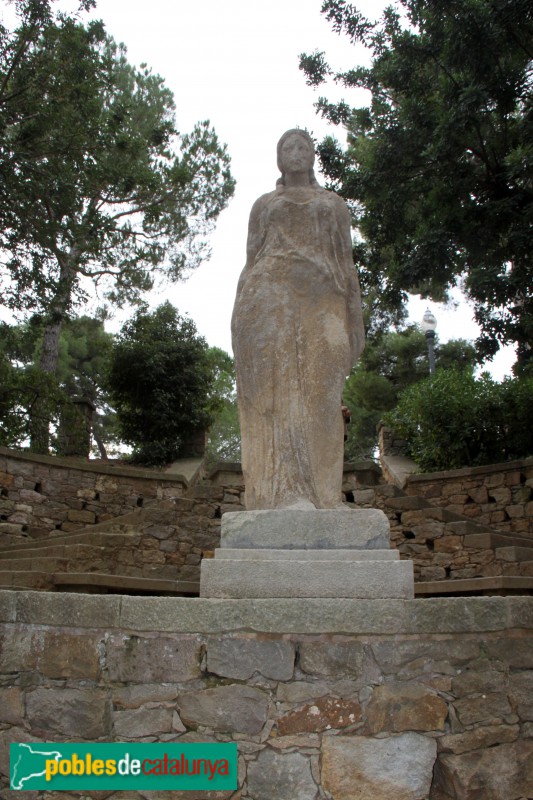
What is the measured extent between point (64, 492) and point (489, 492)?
6145 mm

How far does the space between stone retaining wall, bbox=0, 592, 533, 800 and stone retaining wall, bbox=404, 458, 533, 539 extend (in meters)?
7.28

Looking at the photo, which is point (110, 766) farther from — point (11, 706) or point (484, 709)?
point (484, 709)

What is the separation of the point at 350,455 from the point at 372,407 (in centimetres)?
150

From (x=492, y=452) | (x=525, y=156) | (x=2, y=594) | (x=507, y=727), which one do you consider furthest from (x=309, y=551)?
(x=492, y=452)

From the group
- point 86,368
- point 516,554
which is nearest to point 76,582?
point 516,554

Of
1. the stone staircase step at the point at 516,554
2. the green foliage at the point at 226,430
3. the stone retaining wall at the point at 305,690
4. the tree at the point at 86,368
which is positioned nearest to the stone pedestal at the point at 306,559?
the stone retaining wall at the point at 305,690

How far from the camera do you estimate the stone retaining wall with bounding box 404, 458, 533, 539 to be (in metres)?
10.1

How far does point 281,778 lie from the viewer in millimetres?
2861

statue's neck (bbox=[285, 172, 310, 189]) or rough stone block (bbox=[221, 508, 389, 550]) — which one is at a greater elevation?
statue's neck (bbox=[285, 172, 310, 189])

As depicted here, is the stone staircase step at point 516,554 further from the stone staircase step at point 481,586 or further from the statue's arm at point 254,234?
the statue's arm at point 254,234

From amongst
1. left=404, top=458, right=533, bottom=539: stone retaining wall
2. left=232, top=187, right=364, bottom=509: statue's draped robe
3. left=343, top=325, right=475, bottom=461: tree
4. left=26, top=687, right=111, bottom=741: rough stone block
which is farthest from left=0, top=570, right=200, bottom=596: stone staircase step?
left=343, top=325, right=475, bottom=461: tree

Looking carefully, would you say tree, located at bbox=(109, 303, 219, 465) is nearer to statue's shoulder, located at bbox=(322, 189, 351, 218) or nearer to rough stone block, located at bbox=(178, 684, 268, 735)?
statue's shoulder, located at bbox=(322, 189, 351, 218)

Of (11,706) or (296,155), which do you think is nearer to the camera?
(11,706)

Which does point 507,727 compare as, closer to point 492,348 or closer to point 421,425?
point 492,348
